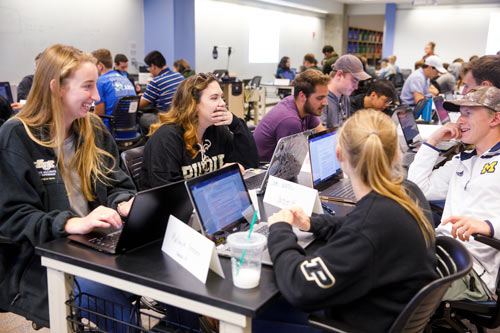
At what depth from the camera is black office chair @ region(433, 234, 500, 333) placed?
1.67m

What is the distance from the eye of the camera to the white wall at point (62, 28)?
250 inches

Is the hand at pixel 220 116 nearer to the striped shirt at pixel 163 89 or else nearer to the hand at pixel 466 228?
the hand at pixel 466 228

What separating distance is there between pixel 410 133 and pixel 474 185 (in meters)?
1.85

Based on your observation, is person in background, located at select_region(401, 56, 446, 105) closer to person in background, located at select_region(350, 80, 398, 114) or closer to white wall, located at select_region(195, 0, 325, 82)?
person in background, located at select_region(350, 80, 398, 114)

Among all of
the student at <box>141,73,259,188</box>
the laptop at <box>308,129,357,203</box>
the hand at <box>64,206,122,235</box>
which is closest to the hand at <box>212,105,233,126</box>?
the student at <box>141,73,259,188</box>

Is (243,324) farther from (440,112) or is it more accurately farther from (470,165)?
(440,112)

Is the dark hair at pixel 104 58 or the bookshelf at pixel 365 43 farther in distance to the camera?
the bookshelf at pixel 365 43

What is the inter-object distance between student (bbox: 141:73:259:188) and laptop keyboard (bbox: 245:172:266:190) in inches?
7.2

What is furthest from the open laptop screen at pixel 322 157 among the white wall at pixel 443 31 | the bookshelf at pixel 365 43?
the bookshelf at pixel 365 43

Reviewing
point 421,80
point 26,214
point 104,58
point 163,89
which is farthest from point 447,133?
point 104,58

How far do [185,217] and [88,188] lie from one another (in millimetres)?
471

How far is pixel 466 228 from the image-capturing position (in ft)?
5.58

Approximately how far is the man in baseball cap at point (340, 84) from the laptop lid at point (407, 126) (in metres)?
0.46

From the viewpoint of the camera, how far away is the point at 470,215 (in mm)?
1895
